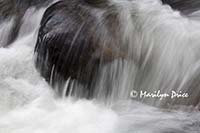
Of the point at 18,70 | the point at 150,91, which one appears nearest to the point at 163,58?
the point at 150,91

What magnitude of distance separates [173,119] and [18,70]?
2982 millimetres

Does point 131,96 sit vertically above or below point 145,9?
below

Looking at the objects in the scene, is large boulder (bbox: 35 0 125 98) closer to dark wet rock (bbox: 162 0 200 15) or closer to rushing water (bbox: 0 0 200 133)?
rushing water (bbox: 0 0 200 133)

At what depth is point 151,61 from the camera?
235 inches

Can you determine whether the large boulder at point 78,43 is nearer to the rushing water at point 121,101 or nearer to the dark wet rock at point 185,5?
the rushing water at point 121,101

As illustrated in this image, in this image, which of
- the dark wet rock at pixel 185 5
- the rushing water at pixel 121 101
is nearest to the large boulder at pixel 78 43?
the rushing water at pixel 121 101

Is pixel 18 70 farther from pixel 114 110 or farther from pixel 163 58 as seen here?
pixel 163 58

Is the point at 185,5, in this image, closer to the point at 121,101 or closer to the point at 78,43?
the point at 78,43

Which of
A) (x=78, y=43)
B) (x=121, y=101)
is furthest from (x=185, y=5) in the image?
(x=121, y=101)

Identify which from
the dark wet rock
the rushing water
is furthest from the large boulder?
the dark wet rock

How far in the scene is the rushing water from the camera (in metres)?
5.38

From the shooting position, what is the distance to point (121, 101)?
5.86 m

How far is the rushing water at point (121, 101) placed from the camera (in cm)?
538

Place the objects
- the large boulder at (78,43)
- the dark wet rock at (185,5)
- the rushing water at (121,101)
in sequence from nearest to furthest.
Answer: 1. the rushing water at (121,101)
2. the large boulder at (78,43)
3. the dark wet rock at (185,5)
